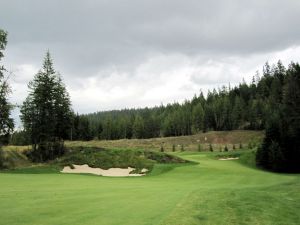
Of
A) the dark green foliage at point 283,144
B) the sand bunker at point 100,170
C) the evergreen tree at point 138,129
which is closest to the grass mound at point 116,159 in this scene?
the sand bunker at point 100,170

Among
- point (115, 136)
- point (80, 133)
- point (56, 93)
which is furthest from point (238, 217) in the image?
point (115, 136)

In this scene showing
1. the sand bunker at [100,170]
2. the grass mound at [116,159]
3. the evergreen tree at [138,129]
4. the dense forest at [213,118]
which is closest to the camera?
the sand bunker at [100,170]

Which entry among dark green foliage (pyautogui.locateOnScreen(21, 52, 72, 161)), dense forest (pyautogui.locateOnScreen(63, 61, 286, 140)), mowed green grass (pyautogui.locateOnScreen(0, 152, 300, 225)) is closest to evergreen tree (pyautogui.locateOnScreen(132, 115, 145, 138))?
dense forest (pyautogui.locateOnScreen(63, 61, 286, 140))

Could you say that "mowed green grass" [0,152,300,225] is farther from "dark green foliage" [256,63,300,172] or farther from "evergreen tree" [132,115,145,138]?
"evergreen tree" [132,115,145,138]

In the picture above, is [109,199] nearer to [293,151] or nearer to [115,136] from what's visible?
[293,151]

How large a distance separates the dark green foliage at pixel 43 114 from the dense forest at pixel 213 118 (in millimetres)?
61253

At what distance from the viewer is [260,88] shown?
160375mm

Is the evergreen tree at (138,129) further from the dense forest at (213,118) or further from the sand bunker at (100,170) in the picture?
the sand bunker at (100,170)

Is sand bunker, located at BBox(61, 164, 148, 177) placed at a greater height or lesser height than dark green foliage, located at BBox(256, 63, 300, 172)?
→ lesser

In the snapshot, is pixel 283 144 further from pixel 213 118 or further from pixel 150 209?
pixel 213 118

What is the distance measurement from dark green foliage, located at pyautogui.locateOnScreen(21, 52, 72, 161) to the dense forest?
2412 inches

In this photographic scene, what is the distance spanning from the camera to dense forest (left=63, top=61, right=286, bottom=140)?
133m

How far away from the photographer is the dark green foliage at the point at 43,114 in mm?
57219

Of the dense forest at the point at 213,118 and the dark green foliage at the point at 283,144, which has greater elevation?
the dense forest at the point at 213,118
